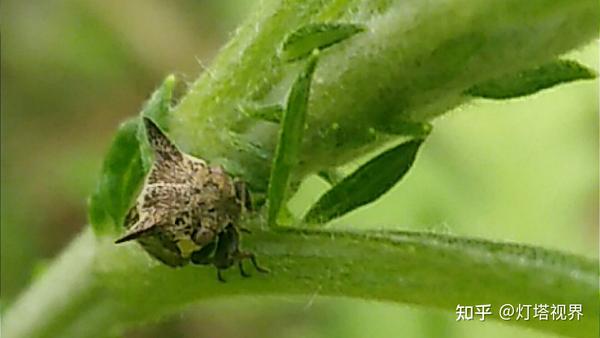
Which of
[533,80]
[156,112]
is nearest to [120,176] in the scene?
[156,112]

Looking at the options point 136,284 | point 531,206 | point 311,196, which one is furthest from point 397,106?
point 531,206

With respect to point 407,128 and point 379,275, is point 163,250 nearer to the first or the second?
point 379,275

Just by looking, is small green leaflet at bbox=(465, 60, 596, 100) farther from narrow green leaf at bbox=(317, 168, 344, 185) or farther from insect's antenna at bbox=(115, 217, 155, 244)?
insect's antenna at bbox=(115, 217, 155, 244)

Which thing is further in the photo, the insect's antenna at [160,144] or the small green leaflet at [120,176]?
the small green leaflet at [120,176]

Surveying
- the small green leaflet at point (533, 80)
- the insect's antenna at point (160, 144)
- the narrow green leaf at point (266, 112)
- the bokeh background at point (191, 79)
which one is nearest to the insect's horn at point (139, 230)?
the insect's antenna at point (160, 144)

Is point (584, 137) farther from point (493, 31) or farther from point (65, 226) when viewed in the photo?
point (493, 31)

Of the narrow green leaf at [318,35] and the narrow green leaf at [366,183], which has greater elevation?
the narrow green leaf at [318,35]

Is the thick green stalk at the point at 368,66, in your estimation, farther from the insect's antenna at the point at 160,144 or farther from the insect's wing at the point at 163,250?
the insect's wing at the point at 163,250
